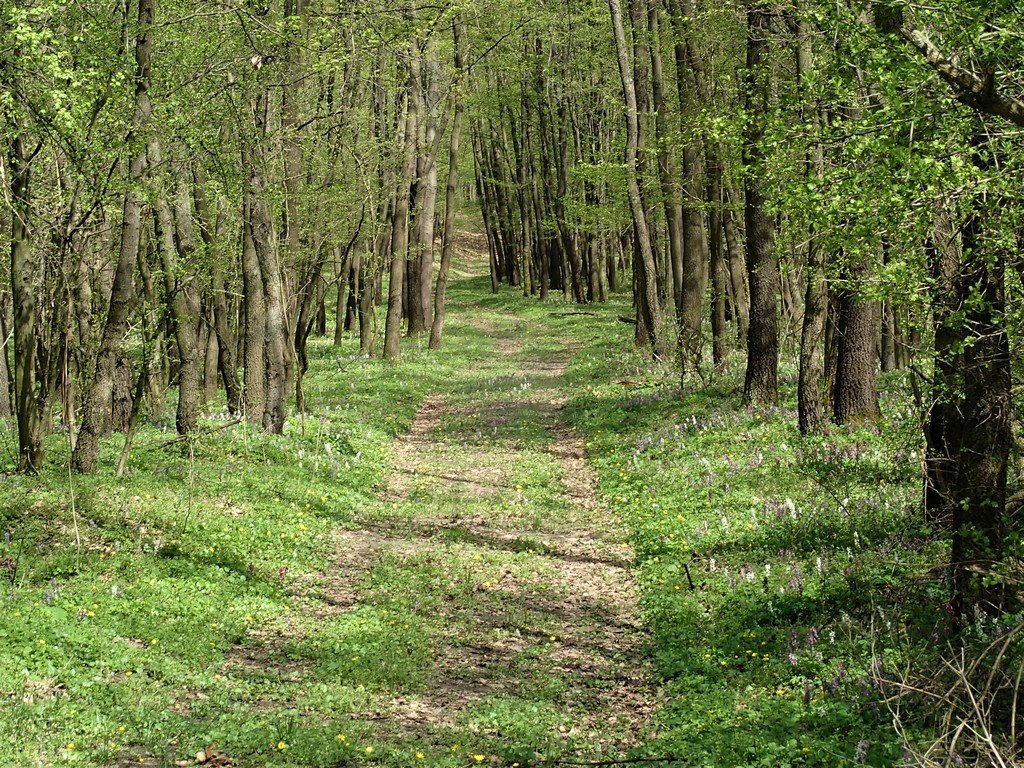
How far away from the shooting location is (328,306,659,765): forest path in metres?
6.85

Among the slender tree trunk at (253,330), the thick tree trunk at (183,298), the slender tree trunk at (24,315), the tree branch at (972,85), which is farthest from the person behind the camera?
the slender tree trunk at (253,330)

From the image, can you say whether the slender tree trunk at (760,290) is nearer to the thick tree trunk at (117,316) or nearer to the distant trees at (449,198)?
the distant trees at (449,198)

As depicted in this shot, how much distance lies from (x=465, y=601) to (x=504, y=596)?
0.45 m

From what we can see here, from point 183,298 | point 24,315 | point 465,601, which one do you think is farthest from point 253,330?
point 465,601

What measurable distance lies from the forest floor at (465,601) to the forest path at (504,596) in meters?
0.04

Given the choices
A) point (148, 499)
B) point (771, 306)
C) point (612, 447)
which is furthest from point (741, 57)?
point (148, 499)

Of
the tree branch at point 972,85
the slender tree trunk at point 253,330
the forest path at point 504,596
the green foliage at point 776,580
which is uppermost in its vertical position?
the tree branch at point 972,85

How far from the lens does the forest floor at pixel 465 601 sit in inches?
252

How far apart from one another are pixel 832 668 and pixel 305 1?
15.1 meters

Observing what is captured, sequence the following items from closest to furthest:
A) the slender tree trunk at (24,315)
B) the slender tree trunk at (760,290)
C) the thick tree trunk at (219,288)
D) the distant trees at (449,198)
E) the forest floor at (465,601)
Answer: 1. the distant trees at (449,198)
2. the forest floor at (465,601)
3. the slender tree trunk at (24,315)
4. the slender tree trunk at (760,290)
5. the thick tree trunk at (219,288)

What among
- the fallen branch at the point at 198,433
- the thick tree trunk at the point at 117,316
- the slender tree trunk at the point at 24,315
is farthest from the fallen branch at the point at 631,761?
the slender tree trunk at the point at 24,315

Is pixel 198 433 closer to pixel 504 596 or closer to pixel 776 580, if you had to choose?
pixel 504 596

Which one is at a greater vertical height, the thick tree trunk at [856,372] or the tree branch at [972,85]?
the tree branch at [972,85]

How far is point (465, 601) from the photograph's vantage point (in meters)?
9.46
